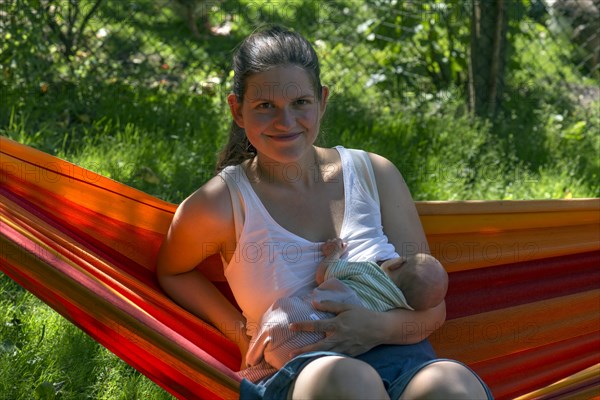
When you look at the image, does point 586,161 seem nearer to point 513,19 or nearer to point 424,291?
point 513,19

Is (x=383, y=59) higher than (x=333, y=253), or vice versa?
(x=383, y=59)

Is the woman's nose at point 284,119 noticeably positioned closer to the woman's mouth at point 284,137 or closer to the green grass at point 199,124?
the woman's mouth at point 284,137

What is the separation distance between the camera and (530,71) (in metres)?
6.16

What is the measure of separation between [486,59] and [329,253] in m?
3.13

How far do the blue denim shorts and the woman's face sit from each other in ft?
1.87

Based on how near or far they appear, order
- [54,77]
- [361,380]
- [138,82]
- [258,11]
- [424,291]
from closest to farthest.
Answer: [361,380]
[424,291]
[54,77]
[138,82]
[258,11]

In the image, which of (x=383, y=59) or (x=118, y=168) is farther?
(x=383, y=59)

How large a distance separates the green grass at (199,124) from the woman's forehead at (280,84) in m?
0.54

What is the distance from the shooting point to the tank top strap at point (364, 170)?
272 cm

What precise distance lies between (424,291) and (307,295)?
301mm

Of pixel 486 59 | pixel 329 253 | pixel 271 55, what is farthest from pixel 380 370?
pixel 486 59

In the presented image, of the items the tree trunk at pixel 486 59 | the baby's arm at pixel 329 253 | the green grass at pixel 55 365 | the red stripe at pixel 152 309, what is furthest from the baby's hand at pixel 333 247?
the tree trunk at pixel 486 59

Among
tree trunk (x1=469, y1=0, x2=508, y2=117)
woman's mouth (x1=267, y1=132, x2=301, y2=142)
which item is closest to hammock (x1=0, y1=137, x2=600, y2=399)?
woman's mouth (x1=267, y1=132, x2=301, y2=142)

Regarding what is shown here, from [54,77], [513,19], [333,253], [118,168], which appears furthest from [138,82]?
[333,253]
